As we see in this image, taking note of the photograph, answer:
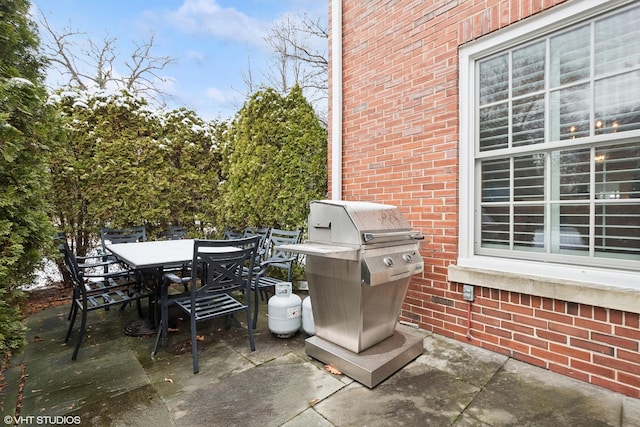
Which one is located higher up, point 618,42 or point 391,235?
point 618,42

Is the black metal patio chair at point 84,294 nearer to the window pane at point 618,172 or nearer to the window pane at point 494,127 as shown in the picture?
the window pane at point 494,127

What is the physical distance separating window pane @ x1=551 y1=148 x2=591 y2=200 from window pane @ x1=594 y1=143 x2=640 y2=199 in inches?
2.5

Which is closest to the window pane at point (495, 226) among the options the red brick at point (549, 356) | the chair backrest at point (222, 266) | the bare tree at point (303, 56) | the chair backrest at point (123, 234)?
the red brick at point (549, 356)

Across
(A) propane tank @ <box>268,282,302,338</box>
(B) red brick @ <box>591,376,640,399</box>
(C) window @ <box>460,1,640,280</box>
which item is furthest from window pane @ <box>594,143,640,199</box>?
(A) propane tank @ <box>268,282,302,338</box>

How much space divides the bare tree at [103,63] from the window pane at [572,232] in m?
11.1

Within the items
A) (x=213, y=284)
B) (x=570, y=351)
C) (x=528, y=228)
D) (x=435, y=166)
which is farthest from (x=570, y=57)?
(x=213, y=284)

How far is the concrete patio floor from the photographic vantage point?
181 centimetres

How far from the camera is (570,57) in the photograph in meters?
2.21

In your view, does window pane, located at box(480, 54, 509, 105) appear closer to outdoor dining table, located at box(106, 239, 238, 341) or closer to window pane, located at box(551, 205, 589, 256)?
window pane, located at box(551, 205, 589, 256)

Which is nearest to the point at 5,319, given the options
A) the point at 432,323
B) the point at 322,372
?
the point at 322,372

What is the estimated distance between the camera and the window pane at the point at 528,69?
7.70ft

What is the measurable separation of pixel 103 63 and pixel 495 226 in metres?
13.1

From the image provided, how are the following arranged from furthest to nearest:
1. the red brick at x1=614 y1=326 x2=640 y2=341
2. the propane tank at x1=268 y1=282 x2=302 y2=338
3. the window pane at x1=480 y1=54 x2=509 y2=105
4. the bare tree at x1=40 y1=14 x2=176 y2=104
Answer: the bare tree at x1=40 y1=14 x2=176 y2=104 → the propane tank at x1=268 y1=282 x2=302 y2=338 → the window pane at x1=480 y1=54 x2=509 y2=105 → the red brick at x1=614 y1=326 x2=640 y2=341

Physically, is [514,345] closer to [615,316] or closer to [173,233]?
[615,316]
